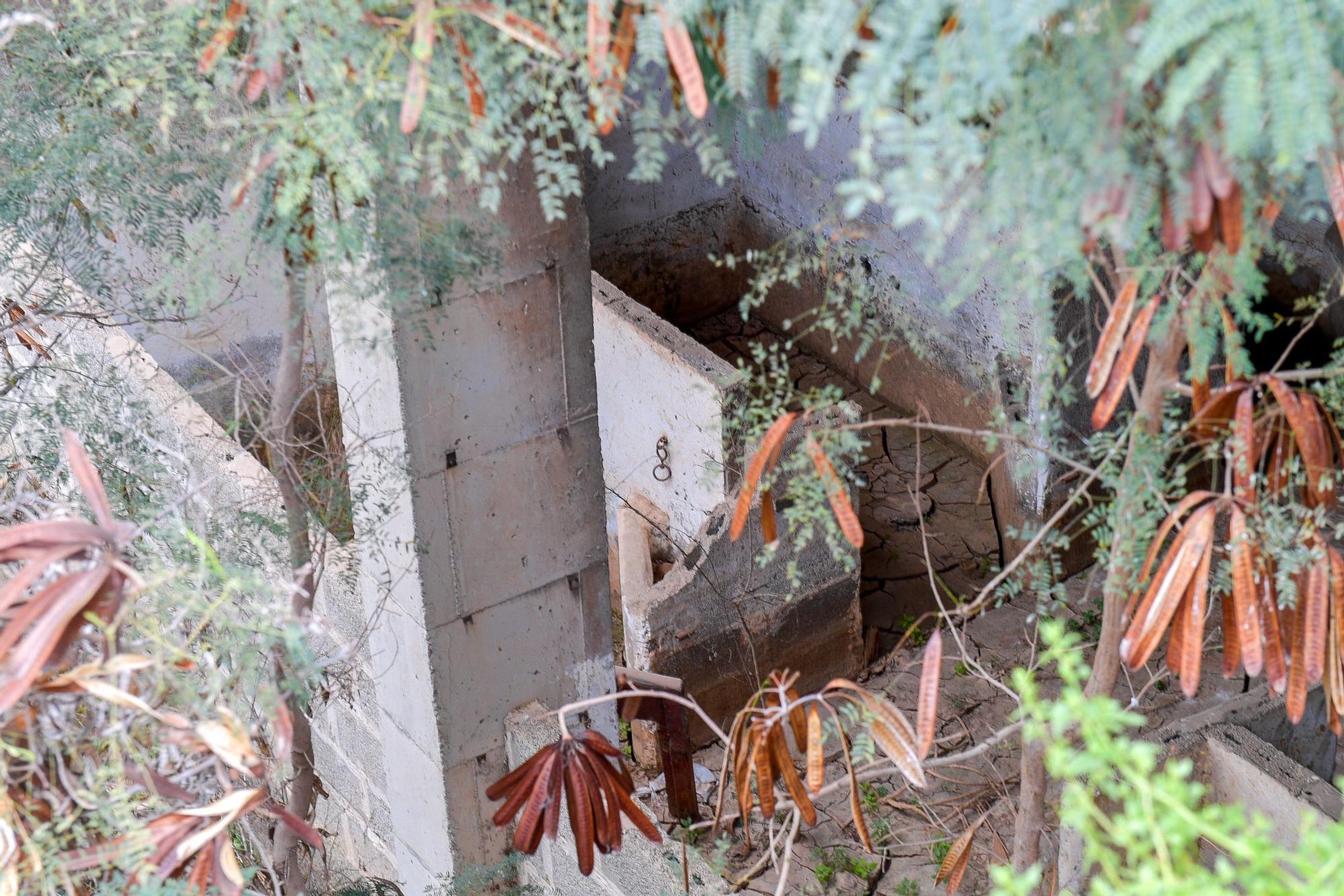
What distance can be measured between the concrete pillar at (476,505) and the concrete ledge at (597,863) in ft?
0.30

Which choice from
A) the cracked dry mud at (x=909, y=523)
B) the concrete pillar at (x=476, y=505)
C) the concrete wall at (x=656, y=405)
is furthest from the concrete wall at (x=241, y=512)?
the cracked dry mud at (x=909, y=523)

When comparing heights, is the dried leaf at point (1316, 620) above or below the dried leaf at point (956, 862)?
above

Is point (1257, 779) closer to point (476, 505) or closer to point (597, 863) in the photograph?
point (597, 863)

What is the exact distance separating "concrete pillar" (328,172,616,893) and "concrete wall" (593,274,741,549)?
1.69 m

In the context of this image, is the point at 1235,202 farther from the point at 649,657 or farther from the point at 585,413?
the point at 649,657

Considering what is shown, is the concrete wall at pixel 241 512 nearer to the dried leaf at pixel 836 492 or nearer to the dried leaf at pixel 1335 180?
the dried leaf at pixel 836 492

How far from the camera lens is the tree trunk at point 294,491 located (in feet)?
10.2

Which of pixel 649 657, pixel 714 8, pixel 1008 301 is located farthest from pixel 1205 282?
pixel 649 657

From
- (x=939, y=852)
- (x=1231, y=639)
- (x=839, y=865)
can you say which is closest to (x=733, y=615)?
(x=839, y=865)

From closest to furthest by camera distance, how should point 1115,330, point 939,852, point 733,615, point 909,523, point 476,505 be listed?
point 1115,330 → point 476,505 → point 939,852 → point 733,615 → point 909,523

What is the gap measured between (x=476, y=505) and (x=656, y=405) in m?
2.56

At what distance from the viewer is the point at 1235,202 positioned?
1972 millimetres

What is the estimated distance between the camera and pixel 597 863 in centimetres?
384

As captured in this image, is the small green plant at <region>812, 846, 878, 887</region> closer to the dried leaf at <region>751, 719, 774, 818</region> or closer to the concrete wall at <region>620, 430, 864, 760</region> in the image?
the concrete wall at <region>620, 430, 864, 760</region>
